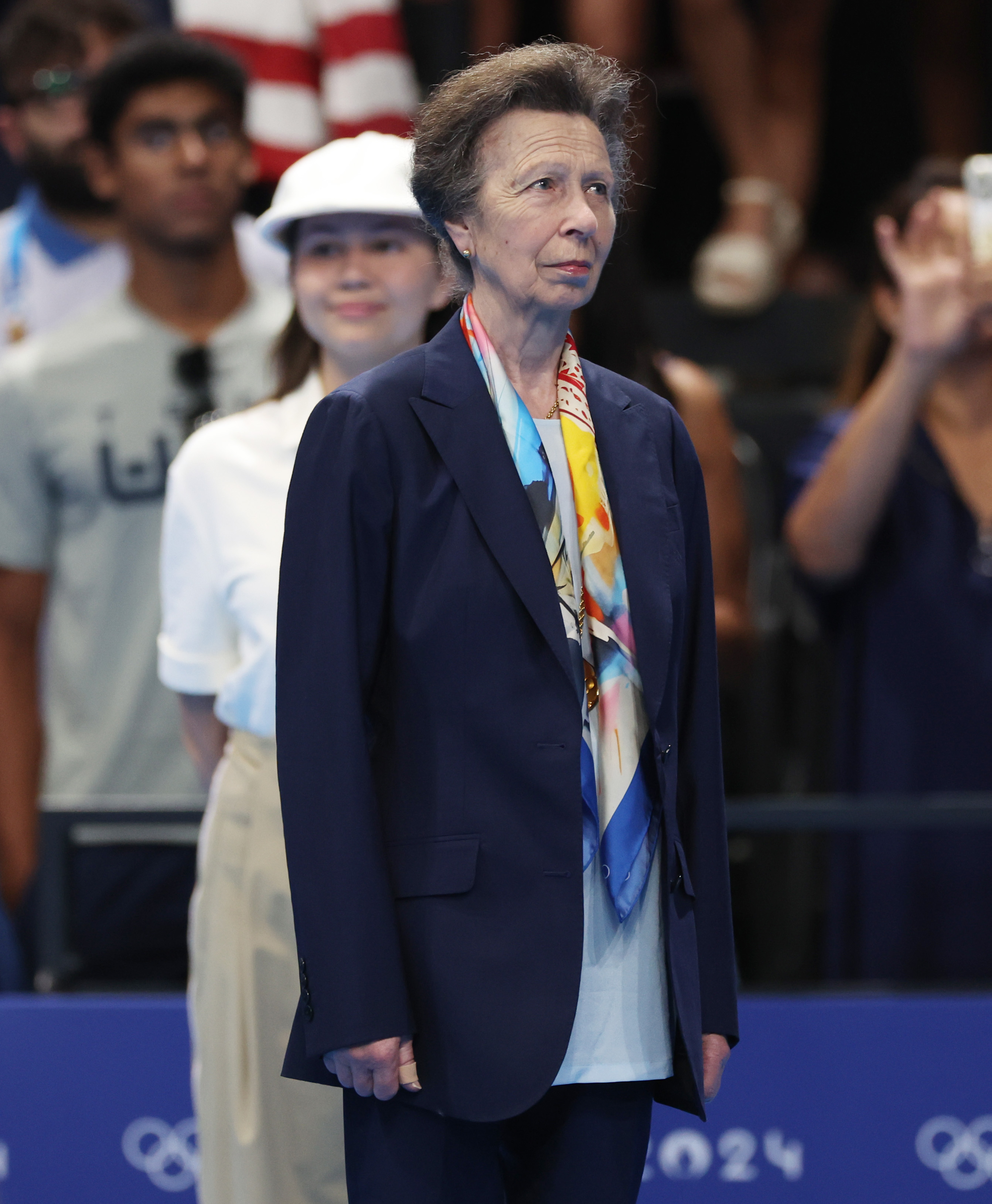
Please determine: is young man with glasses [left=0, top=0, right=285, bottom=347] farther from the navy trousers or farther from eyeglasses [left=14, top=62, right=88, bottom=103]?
the navy trousers

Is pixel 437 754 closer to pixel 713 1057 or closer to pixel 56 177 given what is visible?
pixel 713 1057

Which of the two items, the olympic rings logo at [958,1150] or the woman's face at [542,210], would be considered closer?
the woman's face at [542,210]

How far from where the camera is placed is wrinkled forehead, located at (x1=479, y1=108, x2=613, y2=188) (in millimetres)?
1580

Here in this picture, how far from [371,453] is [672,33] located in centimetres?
347

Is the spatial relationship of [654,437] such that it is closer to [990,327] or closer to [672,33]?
[990,327]

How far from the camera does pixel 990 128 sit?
180 inches

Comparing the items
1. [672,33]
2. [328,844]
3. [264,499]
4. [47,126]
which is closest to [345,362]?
[264,499]

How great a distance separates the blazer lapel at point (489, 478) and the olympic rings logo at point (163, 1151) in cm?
144

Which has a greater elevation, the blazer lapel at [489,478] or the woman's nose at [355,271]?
the woman's nose at [355,271]

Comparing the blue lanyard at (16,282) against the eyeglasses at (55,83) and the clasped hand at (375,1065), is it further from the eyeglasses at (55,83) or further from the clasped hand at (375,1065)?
the clasped hand at (375,1065)

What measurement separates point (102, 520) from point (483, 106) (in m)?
1.68

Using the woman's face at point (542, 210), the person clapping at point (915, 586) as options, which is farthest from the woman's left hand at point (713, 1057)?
the person clapping at point (915, 586)

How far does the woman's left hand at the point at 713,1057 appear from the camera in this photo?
171 centimetres

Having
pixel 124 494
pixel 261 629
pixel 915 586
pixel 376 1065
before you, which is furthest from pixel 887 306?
pixel 376 1065
